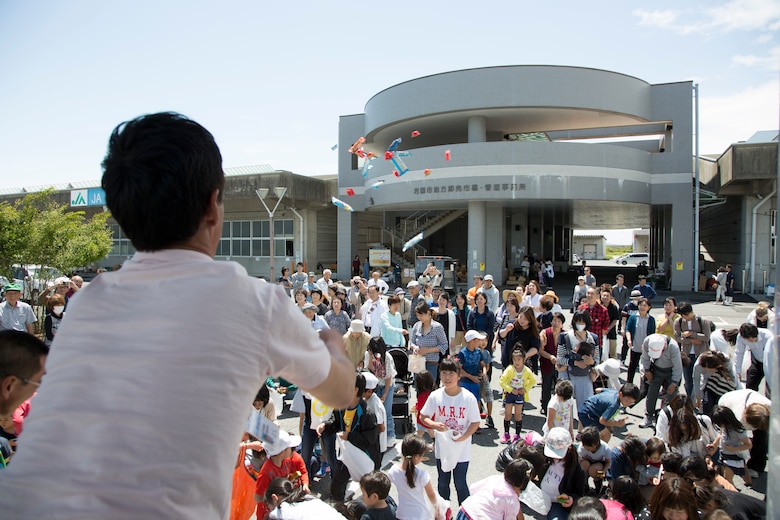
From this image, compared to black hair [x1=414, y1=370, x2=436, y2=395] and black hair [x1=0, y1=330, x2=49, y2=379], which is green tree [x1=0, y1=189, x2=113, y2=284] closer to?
black hair [x1=414, y1=370, x2=436, y2=395]

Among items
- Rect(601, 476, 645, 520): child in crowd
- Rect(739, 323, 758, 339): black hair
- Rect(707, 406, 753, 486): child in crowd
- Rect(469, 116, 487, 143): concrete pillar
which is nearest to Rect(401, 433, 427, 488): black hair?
Rect(601, 476, 645, 520): child in crowd

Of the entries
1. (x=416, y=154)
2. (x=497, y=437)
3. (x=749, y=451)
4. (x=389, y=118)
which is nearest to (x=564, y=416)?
(x=497, y=437)

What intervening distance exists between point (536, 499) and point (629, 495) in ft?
2.79

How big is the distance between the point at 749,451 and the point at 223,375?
20.9ft

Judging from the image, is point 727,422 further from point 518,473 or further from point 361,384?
point 361,384

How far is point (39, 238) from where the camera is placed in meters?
13.0

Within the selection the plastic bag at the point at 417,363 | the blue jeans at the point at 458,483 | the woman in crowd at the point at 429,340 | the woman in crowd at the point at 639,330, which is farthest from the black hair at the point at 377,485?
the woman in crowd at the point at 639,330

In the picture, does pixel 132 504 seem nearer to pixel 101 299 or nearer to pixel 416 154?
pixel 101 299

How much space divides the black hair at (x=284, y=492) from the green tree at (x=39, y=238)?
12.2 metres

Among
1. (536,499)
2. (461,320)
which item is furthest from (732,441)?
(461,320)

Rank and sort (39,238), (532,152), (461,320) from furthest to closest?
(532,152) < (39,238) < (461,320)

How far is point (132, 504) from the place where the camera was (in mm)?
1022

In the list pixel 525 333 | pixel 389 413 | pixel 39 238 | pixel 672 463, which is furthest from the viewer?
pixel 39 238

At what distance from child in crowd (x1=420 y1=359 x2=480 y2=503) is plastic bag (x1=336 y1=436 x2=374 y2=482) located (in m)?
0.70
